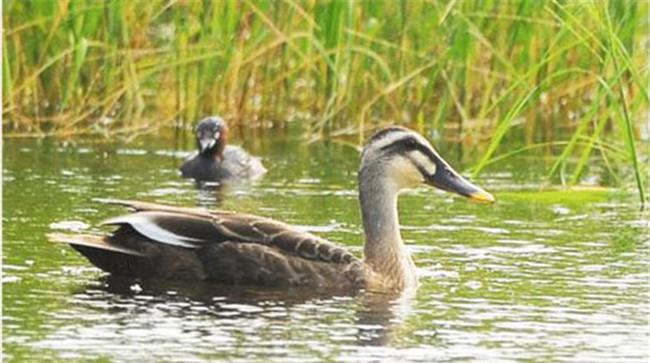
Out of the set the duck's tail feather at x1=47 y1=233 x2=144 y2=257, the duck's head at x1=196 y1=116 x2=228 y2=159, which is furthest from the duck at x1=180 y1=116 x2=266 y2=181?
the duck's tail feather at x1=47 y1=233 x2=144 y2=257

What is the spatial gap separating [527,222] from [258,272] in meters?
2.82

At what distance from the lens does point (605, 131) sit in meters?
18.1

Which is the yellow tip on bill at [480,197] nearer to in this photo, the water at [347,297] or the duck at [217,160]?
the water at [347,297]

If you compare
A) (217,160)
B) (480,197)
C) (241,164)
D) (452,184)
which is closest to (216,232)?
(452,184)

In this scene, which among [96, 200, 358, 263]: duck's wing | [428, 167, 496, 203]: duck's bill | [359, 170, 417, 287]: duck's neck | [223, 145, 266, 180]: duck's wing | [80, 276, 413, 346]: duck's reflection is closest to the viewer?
[80, 276, 413, 346]: duck's reflection

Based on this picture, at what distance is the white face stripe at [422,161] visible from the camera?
11.3 m

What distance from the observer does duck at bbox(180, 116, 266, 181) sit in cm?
1591

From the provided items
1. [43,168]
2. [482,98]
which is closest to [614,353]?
[43,168]

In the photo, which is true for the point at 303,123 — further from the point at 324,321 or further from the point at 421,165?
the point at 324,321

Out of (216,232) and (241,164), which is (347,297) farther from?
(241,164)

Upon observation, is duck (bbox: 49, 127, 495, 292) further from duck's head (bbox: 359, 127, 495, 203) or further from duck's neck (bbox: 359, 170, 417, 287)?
duck's head (bbox: 359, 127, 495, 203)

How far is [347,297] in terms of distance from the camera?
10578 mm

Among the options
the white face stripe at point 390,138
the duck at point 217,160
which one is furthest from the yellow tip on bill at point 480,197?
the duck at point 217,160

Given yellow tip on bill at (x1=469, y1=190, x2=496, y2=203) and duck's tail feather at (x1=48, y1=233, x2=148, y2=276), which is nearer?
duck's tail feather at (x1=48, y1=233, x2=148, y2=276)
